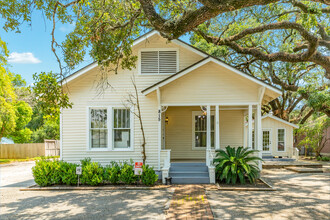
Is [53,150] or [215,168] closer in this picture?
[215,168]

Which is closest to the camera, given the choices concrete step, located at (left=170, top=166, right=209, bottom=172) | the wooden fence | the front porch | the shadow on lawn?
the shadow on lawn

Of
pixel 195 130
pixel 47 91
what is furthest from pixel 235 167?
pixel 47 91

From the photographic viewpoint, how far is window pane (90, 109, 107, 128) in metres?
11.3

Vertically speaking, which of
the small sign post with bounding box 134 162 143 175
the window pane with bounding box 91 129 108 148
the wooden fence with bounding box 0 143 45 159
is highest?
the window pane with bounding box 91 129 108 148

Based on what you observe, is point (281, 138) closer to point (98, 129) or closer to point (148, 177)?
point (148, 177)

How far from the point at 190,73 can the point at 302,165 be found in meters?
10.1

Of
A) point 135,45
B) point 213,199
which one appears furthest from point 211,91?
point 213,199

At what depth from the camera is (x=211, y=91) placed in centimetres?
1079

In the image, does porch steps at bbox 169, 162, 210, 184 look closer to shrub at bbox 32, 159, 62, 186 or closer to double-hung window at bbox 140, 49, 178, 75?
double-hung window at bbox 140, 49, 178, 75

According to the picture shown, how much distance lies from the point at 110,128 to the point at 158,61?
12.3 ft

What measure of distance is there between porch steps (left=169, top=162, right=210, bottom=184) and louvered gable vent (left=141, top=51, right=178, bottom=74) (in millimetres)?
4268

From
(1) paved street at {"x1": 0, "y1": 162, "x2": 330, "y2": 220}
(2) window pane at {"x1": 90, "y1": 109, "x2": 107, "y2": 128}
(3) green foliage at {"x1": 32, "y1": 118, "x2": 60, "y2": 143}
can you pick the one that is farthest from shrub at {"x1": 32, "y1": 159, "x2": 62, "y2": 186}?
(3) green foliage at {"x1": 32, "y1": 118, "x2": 60, "y2": 143}

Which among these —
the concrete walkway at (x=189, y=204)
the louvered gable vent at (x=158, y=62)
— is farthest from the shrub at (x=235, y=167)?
the louvered gable vent at (x=158, y=62)

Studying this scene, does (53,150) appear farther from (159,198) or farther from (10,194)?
(159,198)
